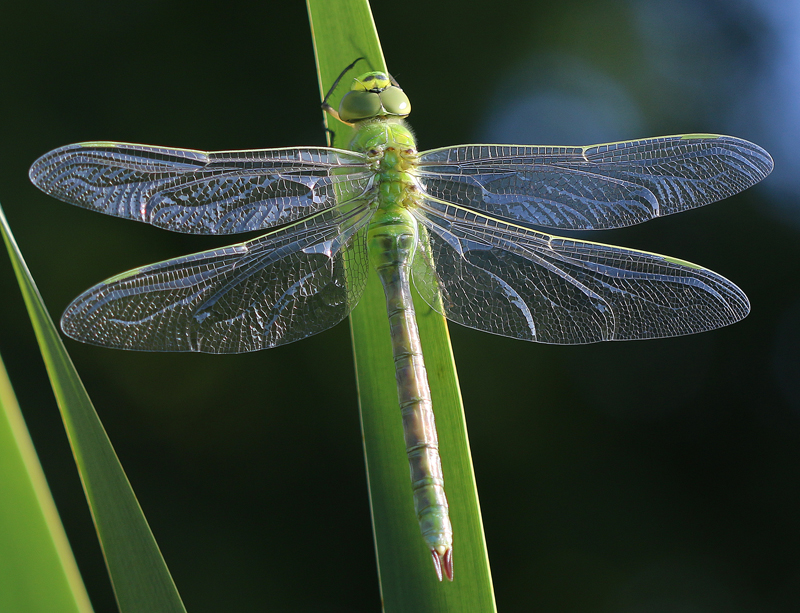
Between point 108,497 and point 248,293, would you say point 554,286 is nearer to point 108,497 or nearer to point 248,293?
point 248,293

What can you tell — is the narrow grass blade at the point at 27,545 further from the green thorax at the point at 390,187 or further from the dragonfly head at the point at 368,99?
the dragonfly head at the point at 368,99

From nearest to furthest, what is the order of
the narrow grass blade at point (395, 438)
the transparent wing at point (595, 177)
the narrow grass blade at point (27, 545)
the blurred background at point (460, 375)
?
the narrow grass blade at point (27, 545), the narrow grass blade at point (395, 438), the transparent wing at point (595, 177), the blurred background at point (460, 375)

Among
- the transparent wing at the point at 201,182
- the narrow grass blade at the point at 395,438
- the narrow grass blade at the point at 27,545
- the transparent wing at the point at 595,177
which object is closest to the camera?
the narrow grass blade at the point at 27,545

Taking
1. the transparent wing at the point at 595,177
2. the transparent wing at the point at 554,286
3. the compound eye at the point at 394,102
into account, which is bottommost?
the transparent wing at the point at 554,286

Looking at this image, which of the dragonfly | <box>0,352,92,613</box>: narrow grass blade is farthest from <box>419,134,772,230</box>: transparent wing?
<box>0,352,92,613</box>: narrow grass blade

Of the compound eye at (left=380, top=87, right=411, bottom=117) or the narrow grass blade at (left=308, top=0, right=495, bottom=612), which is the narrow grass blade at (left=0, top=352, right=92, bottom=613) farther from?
the compound eye at (left=380, top=87, right=411, bottom=117)

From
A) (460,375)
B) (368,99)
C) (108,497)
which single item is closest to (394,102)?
(368,99)

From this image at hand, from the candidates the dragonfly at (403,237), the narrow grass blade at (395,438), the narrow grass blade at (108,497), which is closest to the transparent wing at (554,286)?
the dragonfly at (403,237)
